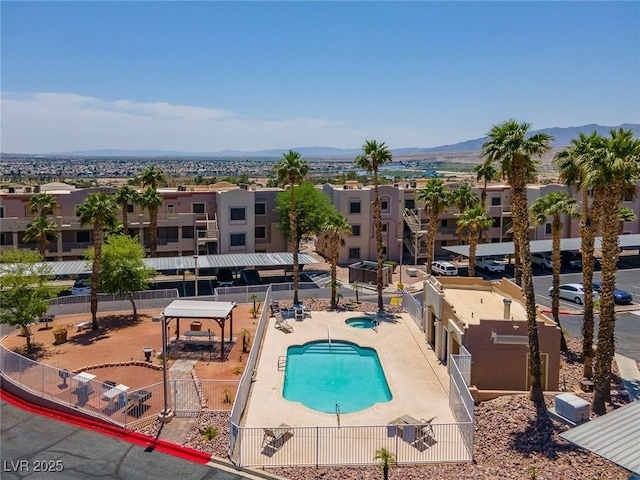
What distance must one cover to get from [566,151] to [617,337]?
42.1ft

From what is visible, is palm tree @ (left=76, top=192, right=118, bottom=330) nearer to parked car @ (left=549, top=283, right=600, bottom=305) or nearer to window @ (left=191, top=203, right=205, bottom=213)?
window @ (left=191, top=203, right=205, bottom=213)

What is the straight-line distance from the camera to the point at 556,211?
33625 mm

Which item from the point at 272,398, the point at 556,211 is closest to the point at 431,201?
the point at 556,211

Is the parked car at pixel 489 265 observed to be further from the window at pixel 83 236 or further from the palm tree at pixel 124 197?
the window at pixel 83 236

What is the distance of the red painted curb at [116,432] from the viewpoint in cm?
1962

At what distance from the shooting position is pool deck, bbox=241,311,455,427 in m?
23.2

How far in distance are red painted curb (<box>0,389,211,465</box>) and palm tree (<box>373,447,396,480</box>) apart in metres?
6.17

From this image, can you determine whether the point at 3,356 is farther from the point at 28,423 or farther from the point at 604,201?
the point at 604,201

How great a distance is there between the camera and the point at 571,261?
184ft

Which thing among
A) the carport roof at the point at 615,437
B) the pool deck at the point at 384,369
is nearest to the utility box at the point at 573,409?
the pool deck at the point at 384,369

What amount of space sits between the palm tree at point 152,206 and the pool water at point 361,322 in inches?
903

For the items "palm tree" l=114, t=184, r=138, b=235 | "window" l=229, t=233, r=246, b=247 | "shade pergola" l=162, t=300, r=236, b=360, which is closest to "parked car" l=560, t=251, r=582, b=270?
"window" l=229, t=233, r=246, b=247

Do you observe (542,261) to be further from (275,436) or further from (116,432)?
(116,432)

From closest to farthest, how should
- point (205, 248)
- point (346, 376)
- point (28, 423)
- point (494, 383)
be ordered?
point (28, 423) → point (494, 383) → point (346, 376) → point (205, 248)
